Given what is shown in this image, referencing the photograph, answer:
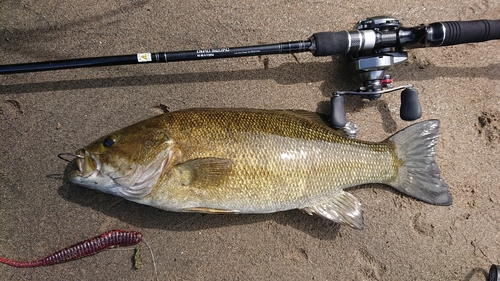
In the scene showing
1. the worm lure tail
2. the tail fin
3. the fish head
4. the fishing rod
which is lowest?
the worm lure tail

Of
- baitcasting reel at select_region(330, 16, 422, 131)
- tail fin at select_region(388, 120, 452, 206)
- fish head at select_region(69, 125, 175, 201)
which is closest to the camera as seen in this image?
fish head at select_region(69, 125, 175, 201)

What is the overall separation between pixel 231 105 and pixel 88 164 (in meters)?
1.15

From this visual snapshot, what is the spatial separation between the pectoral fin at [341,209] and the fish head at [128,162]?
1125 mm

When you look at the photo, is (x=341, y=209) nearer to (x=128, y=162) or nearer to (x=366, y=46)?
(x=366, y=46)

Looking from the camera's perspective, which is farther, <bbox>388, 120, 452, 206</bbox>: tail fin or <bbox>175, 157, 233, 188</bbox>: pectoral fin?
<bbox>388, 120, 452, 206</bbox>: tail fin

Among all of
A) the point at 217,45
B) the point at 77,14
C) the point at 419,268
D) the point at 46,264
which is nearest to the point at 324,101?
the point at 217,45

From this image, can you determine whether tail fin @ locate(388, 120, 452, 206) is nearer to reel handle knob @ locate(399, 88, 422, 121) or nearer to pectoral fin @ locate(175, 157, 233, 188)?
reel handle knob @ locate(399, 88, 422, 121)

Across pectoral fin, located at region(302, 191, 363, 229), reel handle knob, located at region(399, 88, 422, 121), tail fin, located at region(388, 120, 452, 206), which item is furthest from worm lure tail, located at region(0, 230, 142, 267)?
reel handle knob, located at region(399, 88, 422, 121)

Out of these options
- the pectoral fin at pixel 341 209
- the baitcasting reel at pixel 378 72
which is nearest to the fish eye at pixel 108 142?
the pectoral fin at pixel 341 209

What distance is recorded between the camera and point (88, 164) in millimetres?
2229

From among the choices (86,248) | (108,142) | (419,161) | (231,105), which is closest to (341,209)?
(419,161)

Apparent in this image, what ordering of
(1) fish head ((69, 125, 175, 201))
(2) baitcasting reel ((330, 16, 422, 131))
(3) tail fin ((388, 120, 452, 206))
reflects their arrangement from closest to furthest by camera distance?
(1) fish head ((69, 125, 175, 201)) → (2) baitcasting reel ((330, 16, 422, 131)) → (3) tail fin ((388, 120, 452, 206))

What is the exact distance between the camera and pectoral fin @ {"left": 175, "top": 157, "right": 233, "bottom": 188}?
2.21 meters

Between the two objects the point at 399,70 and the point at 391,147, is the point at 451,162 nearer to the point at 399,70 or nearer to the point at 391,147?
the point at 391,147
